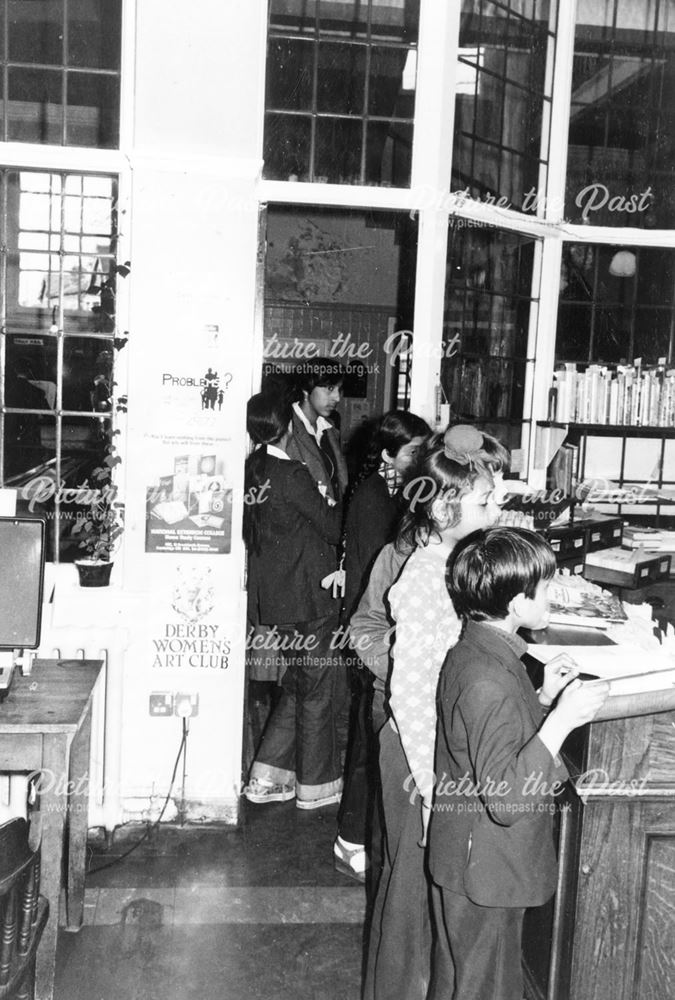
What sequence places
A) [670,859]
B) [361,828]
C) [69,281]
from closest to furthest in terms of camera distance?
[670,859], [361,828], [69,281]

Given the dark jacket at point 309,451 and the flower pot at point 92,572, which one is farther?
the dark jacket at point 309,451

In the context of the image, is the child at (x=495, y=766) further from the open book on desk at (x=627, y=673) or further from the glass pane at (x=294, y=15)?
the glass pane at (x=294, y=15)

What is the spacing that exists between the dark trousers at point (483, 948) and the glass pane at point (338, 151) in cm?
291

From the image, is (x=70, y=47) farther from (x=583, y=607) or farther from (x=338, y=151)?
(x=583, y=607)

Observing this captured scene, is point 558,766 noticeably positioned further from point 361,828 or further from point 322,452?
point 322,452

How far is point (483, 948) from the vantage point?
2051mm

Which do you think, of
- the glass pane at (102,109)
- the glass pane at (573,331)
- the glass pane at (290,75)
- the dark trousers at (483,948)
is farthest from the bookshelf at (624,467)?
the dark trousers at (483,948)

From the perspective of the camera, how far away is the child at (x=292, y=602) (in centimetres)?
364

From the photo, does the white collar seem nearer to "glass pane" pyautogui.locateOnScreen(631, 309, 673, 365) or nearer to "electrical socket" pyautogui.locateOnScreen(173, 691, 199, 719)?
"electrical socket" pyautogui.locateOnScreen(173, 691, 199, 719)

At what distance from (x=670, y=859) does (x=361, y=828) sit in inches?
55.8

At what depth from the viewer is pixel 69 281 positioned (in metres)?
6.50

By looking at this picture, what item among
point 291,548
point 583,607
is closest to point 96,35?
point 291,548

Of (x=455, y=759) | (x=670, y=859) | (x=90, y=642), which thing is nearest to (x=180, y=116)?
(x=90, y=642)

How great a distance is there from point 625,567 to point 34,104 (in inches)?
134
